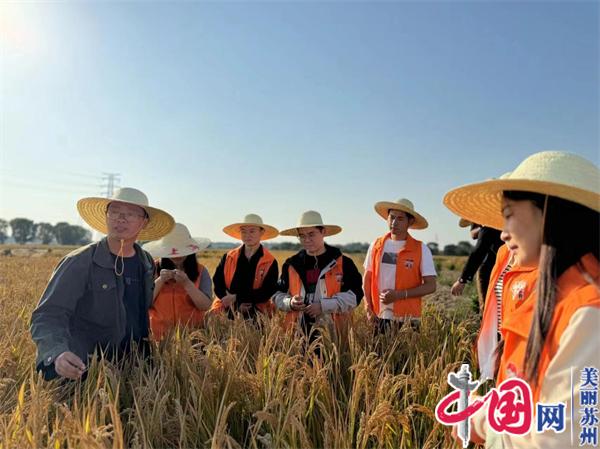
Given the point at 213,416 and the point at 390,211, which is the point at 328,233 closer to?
the point at 390,211

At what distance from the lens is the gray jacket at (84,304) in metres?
2.19

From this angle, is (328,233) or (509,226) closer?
(509,226)

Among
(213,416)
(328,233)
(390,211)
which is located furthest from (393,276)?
(213,416)

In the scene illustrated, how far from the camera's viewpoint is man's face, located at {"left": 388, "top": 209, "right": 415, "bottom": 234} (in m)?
3.75

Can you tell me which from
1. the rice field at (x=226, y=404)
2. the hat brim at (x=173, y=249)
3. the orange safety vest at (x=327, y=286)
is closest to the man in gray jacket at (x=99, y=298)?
the rice field at (x=226, y=404)

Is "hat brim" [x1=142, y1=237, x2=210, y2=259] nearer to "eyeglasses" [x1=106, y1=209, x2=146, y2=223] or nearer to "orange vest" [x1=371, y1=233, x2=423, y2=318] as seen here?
"eyeglasses" [x1=106, y1=209, x2=146, y2=223]

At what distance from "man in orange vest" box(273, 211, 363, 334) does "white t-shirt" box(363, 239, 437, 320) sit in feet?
0.87

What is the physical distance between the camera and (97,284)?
2389 millimetres

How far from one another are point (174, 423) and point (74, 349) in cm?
92

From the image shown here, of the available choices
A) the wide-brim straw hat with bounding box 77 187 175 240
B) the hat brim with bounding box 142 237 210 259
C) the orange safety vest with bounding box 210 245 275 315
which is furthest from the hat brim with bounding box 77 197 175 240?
the orange safety vest with bounding box 210 245 275 315

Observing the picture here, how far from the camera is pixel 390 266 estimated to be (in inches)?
145

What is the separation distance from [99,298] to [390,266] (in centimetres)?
252

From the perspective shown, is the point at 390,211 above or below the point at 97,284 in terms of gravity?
above

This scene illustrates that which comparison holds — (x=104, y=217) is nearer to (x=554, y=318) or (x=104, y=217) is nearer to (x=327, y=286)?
(x=327, y=286)
